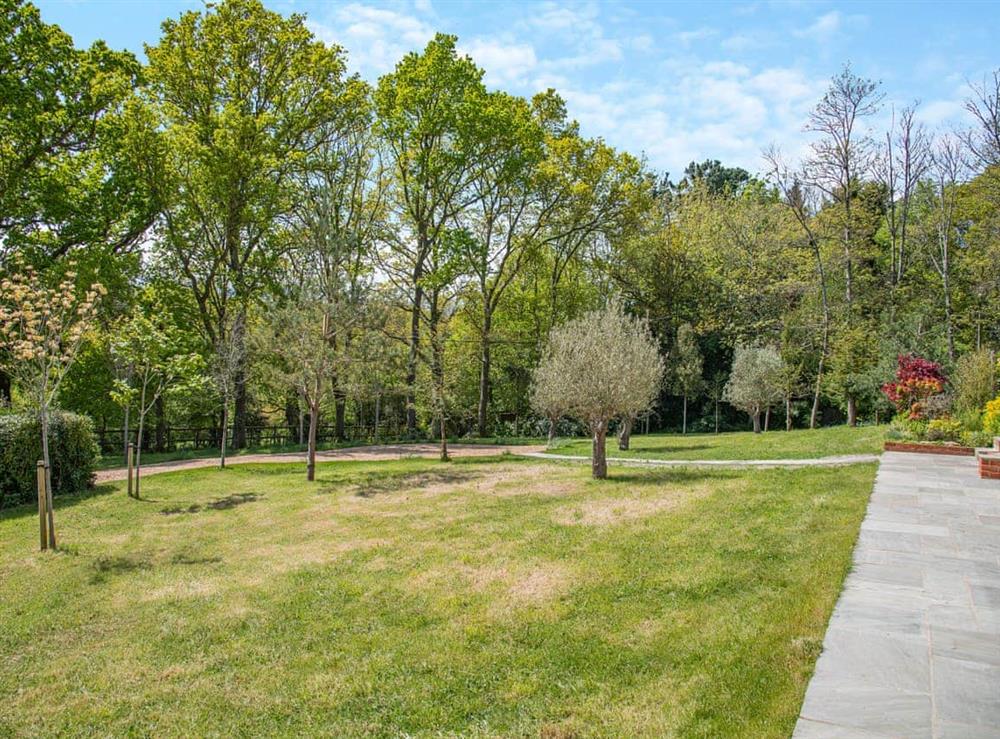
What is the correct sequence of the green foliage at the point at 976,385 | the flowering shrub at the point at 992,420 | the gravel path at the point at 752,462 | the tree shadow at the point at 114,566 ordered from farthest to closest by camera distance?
the green foliage at the point at 976,385, the flowering shrub at the point at 992,420, the gravel path at the point at 752,462, the tree shadow at the point at 114,566

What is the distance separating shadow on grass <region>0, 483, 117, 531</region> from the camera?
33.7 feet

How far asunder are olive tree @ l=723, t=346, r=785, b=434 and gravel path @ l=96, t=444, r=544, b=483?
9.00 meters

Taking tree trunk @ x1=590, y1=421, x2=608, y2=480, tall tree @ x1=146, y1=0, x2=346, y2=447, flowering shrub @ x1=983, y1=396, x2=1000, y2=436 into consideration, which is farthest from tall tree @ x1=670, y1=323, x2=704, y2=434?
tall tree @ x1=146, y1=0, x2=346, y2=447

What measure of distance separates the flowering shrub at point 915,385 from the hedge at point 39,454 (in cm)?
1814

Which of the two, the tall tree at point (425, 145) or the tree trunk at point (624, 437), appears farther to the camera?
the tall tree at point (425, 145)

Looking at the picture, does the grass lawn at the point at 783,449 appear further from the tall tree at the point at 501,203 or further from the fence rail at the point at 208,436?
the fence rail at the point at 208,436

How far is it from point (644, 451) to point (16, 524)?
14.2 m

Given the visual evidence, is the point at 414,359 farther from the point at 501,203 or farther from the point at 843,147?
the point at 843,147

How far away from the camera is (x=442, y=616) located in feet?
17.1

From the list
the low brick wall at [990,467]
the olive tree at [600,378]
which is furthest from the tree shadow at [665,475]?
the low brick wall at [990,467]

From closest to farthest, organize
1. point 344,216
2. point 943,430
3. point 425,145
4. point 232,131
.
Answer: point 943,430 → point 232,131 → point 425,145 → point 344,216

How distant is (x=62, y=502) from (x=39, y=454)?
1049 mm

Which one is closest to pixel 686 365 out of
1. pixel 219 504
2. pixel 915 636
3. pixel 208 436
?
pixel 208 436

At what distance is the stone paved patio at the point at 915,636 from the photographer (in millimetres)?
3014
